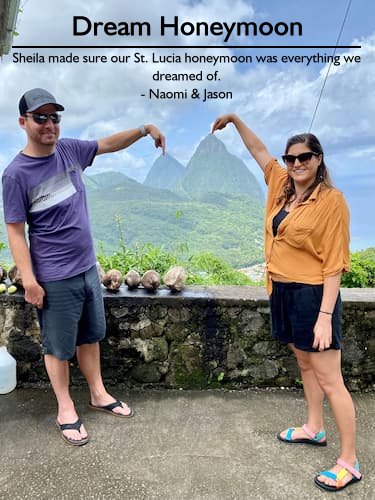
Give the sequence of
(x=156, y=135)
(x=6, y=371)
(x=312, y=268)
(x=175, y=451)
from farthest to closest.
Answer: (x=6, y=371) → (x=156, y=135) → (x=175, y=451) → (x=312, y=268)

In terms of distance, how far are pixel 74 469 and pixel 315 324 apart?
139cm

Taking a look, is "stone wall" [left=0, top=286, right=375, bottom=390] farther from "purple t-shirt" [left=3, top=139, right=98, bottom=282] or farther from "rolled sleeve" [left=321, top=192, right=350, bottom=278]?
"rolled sleeve" [left=321, top=192, right=350, bottom=278]

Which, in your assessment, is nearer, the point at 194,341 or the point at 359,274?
the point at 194,341

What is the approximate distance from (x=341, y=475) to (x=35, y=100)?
237 centimetres

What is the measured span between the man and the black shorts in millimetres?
1075

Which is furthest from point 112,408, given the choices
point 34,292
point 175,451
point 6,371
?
point 34,292

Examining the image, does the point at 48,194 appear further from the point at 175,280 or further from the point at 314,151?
the point at 314,151

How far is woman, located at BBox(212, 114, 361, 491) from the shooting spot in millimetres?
1977

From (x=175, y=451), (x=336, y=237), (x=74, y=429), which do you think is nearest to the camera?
(x=336, y=237)

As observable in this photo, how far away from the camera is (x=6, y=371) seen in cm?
303

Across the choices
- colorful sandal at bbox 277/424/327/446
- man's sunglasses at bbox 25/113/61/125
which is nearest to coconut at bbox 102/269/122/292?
man's sunglasses at bbox 25/113/61/125

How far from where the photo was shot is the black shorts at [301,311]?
2.07 metres

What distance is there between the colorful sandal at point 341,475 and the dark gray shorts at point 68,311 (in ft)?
4.73

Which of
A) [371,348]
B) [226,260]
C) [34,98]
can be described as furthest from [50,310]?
[226,260]
